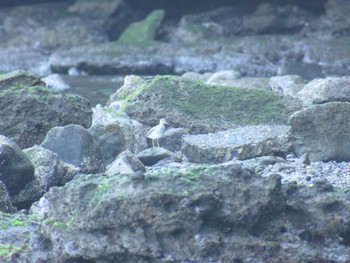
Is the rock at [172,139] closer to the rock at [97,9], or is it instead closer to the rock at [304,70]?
the rock at [304,70]

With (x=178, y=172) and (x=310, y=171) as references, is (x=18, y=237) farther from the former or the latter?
(x=310, y=171)

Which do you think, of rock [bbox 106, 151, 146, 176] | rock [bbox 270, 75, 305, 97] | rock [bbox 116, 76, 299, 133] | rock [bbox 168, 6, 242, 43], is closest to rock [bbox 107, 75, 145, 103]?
rock [bbox 116, 76, 299, 133]

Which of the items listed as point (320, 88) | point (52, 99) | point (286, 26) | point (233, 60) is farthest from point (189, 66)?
point (52, 99)

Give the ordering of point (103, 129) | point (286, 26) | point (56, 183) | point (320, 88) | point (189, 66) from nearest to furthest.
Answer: point (56, 183)
point (103, 129)
point (320, 88)
point (189, 66)
point (286, 26)

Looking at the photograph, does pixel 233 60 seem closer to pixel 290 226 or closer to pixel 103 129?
pixel 103 129

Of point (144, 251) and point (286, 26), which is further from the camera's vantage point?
point (286, 26)

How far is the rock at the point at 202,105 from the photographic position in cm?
878

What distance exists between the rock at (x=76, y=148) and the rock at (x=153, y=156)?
0.38 m

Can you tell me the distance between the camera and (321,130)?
749 cm

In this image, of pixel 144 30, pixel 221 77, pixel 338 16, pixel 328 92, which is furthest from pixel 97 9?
pixel 328 92

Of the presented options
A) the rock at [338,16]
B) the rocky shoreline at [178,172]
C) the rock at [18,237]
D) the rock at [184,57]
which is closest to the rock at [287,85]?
the rocky shoreline at [178,172]

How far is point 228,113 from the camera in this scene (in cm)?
888

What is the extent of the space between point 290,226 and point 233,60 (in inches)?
562

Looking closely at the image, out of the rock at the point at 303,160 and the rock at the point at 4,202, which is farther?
the rock at the point at 303,160
